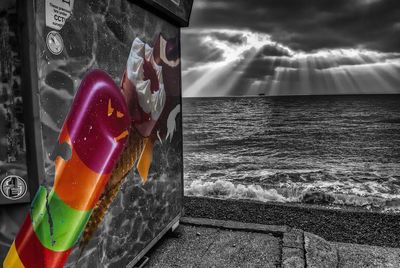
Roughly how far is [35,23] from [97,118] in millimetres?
779

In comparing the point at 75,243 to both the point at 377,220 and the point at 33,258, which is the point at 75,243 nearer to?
the point at 33,258

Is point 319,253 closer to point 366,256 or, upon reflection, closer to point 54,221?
point 366,256

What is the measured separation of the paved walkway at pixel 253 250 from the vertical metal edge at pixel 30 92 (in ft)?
7.07

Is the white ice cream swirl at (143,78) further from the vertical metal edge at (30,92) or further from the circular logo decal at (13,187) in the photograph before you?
the circular logo decal at (13,187)

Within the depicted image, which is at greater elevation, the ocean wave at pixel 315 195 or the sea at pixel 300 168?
the ocean wave at pixel 315 195

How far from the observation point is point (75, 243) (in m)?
2.19

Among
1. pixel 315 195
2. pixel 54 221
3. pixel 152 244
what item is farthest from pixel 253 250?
pixel 315 195

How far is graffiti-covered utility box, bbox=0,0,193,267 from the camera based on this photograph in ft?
5.73

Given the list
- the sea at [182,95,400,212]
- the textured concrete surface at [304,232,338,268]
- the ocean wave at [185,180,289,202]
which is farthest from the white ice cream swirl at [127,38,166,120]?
the ocean wave at [185,180,289,202]

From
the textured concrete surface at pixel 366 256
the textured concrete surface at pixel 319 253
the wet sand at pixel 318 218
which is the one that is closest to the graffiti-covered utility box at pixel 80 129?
the textured concrete surface at pixel 319 253

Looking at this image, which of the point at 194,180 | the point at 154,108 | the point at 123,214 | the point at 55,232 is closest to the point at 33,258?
the point at 55,232

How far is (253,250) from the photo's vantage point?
385 cm

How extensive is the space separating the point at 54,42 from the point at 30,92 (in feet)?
1.20

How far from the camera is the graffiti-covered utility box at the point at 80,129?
1746 mm
